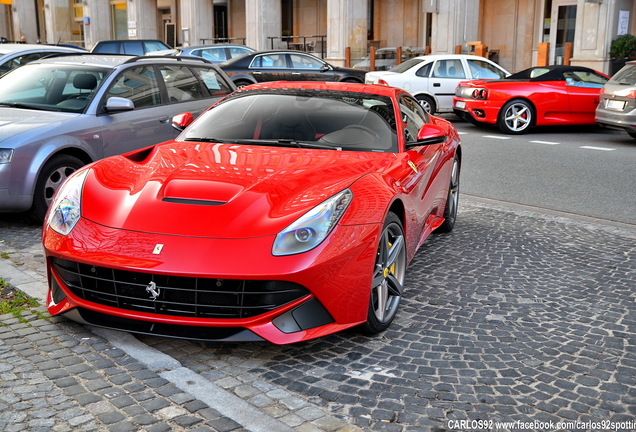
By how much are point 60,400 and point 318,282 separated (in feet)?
4.49

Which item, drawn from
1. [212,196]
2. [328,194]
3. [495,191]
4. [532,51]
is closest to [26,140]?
[212,196]

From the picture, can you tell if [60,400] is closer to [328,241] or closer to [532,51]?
[328,241]

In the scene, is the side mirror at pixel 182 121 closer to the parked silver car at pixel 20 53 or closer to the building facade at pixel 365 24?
the parked silver car at pixel 20 53

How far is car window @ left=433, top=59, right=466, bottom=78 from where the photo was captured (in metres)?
17.8

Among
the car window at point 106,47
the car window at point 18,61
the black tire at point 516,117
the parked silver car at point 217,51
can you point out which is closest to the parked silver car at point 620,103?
the black tire at point 516,117

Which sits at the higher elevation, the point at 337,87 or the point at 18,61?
the point at 337,87

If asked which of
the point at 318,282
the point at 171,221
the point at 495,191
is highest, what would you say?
the point at 171,221

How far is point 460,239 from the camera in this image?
700 centimetres

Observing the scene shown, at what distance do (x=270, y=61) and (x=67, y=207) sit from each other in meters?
16.9

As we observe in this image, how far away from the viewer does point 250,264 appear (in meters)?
3.86

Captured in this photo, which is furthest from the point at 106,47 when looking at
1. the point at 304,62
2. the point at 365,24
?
the point at 365,24

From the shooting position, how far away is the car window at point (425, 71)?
58.5 ft

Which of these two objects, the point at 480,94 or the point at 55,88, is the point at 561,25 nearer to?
the point at 480,94

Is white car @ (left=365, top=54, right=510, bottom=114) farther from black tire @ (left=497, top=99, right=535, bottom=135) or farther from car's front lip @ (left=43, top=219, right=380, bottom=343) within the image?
car's front lip @ (left=43, top=219, right=380, bottom=343)
